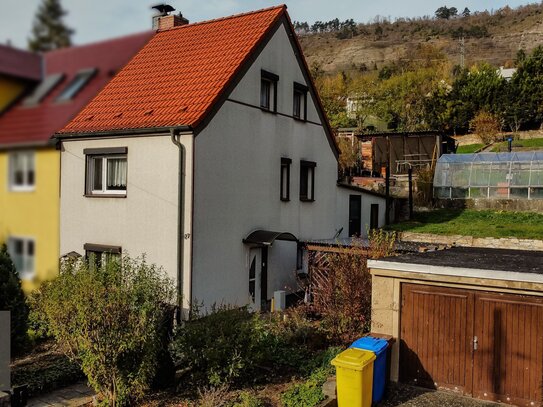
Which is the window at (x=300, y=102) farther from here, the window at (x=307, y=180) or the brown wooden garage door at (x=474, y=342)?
the brown wooden garage door at (x=474, y=342)

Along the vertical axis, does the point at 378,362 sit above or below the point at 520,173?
below

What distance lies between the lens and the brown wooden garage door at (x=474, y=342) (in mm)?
8414

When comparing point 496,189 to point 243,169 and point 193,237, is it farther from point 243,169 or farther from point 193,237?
point 193,237

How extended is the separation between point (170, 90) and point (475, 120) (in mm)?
37781

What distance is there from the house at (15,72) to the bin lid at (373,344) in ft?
28.2

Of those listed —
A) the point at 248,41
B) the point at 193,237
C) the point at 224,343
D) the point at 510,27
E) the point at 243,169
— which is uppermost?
the point at 510,27

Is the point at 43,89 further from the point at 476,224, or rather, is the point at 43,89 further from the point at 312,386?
the point at 476,224

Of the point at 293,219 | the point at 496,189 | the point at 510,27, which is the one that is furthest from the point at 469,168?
the point at 510,27

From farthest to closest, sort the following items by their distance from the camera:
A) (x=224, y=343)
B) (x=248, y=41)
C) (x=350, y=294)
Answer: (x=248, y=41) → (x=350, y=294) → (x=224, y=343)

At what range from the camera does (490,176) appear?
1064 inches

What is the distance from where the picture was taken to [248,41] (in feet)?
49.1

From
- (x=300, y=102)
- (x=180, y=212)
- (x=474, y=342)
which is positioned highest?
(x=300, y=102)

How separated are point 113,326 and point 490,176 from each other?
24.9 meters

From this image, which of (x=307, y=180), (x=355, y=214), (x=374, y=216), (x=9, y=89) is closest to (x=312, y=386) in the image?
(x=9, y=89)
